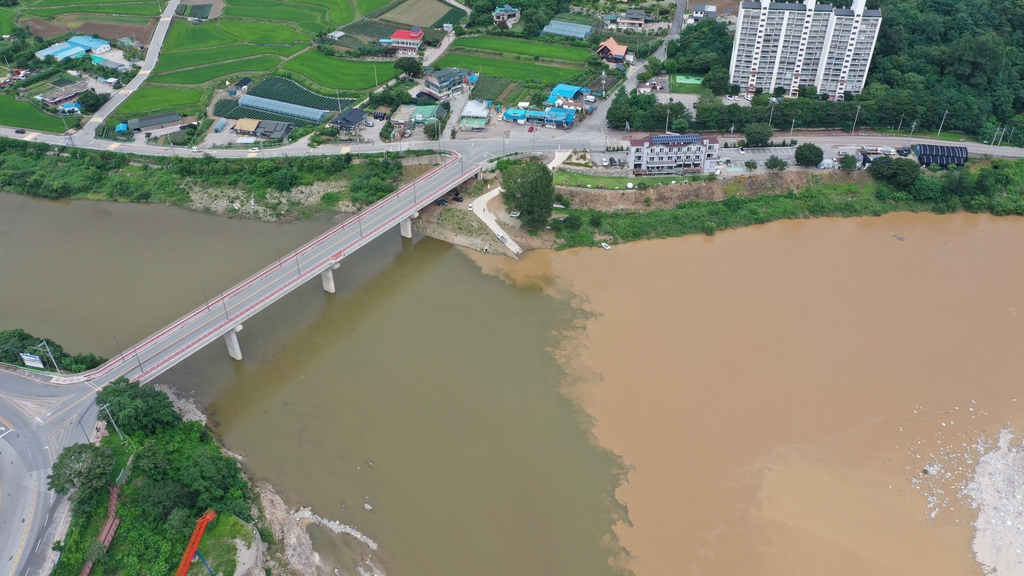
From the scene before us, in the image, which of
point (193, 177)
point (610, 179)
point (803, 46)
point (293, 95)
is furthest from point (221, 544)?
point (803, 46)

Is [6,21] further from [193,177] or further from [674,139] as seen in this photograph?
[674,139]

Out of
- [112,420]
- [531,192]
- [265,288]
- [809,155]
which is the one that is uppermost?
[809,155]

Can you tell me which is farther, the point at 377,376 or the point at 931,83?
the point at 931,83

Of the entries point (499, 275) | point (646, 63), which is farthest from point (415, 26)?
point (499, 275)

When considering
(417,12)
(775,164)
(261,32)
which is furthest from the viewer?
(417,12)

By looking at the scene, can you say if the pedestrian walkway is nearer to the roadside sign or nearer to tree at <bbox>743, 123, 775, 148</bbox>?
tree at <bbox>743, 123, 775, 148</bbox>

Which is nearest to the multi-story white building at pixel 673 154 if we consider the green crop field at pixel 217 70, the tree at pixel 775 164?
the tree at pixel 775 164

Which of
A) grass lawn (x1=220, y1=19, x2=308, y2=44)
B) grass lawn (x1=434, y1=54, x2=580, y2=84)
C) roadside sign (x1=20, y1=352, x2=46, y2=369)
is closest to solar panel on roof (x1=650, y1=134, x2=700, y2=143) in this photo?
grass lawn (x1=434, y1=54, x2=580, y2=84)
